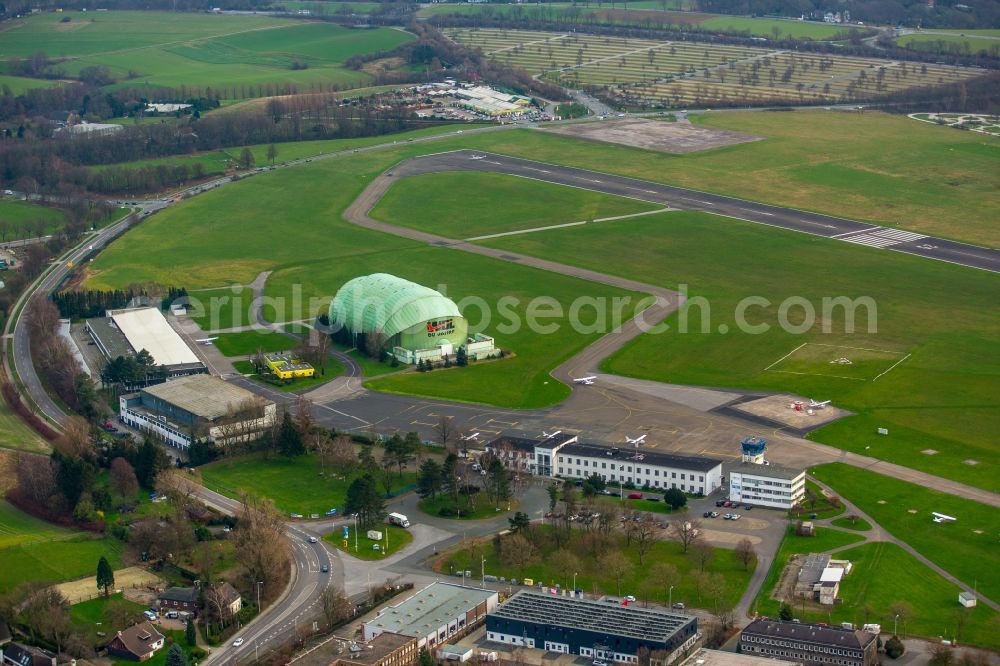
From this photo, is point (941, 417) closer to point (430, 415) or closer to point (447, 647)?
point (430, 415)

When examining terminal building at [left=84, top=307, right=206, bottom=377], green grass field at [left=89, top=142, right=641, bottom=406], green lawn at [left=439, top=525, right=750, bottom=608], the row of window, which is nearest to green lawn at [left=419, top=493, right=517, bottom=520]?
green lawn at [left=439, top=525, right=750, bottom=608]

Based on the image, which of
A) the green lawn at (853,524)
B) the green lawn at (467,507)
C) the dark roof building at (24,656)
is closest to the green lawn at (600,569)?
the green lawn at (467,507)

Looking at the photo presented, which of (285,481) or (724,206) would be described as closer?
(285,481)

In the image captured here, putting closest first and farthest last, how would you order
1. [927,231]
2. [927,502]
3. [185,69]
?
[927,502], [927,231], [185,69]

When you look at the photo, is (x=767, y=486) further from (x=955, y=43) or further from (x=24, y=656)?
(x=955, y=43)

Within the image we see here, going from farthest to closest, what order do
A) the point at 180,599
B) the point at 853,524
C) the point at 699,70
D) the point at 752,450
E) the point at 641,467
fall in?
1. the point at 699,70
2. the point at 752,450
3. the point at 641,467
4. the point at 853,524
5. the point at 180,599

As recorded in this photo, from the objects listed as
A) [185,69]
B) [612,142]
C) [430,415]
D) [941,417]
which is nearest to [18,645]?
[430,415]

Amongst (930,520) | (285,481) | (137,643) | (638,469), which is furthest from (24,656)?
(930,520)
